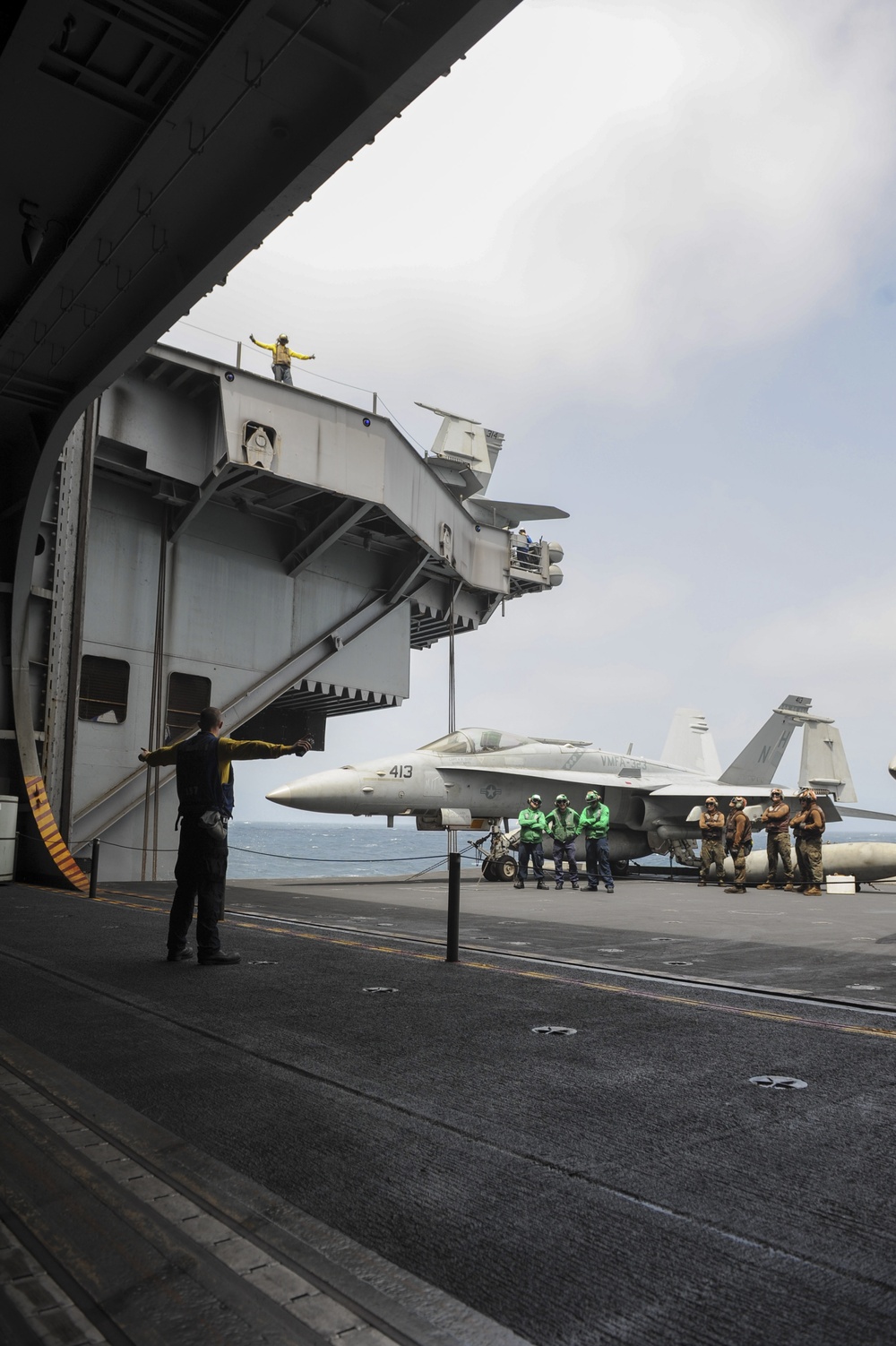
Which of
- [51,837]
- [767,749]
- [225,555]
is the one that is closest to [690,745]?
[767,749]

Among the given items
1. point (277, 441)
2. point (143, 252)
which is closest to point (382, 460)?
point (277, 441)

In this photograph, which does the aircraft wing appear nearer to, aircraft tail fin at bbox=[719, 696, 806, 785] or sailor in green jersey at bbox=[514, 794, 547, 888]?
sailor in green jersey at bbox=[514, 794, 547, 888]

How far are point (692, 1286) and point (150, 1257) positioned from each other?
46.0 inches

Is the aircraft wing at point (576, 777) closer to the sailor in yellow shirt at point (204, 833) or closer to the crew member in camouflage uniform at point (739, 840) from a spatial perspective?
the crew member in camouflage uniform at point (739, 840)

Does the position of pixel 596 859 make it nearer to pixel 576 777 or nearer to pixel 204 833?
pixel 576 777

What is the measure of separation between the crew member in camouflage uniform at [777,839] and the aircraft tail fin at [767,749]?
26.4 feet

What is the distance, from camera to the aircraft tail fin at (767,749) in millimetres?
26250

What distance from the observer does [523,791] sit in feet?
63.3

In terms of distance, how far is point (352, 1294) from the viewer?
1812mm

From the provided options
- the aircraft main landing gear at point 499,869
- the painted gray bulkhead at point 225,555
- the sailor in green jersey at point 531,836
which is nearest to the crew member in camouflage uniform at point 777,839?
the sailor in green jersey at point 531,836

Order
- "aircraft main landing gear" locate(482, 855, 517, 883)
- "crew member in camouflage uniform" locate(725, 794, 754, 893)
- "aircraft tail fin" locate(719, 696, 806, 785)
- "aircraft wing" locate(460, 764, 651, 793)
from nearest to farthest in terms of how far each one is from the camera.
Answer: "crew member in camouflage uniform" locate(725, 794, 754, 893)
"aircraft main landing gear" locate(482, 855, 517, 883)
"aircraft wing" locate(460, 764, 651, 793)
"aircraft tail fin" locate(719, 696, 806, 785)

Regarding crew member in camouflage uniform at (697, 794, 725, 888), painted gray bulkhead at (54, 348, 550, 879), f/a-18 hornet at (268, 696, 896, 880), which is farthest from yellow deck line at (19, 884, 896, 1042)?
crew member in camouflage uniform at (697, 794, 725, 888)

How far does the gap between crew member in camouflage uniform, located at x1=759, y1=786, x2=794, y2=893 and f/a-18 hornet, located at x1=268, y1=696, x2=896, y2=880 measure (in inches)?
35.2

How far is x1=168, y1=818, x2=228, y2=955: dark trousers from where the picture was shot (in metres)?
6.01
